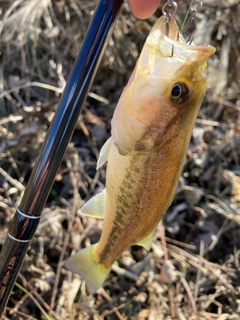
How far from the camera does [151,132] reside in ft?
4.81

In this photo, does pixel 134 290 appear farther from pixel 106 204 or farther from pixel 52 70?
pixel 52 70

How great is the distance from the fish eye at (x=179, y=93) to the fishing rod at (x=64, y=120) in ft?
0.92

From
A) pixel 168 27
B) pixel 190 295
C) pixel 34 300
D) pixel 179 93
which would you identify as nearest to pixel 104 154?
pixel 179 93

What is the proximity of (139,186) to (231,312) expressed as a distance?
1369mm

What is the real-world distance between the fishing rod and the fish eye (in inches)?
11.0

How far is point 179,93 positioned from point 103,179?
5.36 ft

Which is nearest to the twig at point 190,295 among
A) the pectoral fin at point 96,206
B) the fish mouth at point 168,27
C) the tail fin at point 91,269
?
the tail fin at point 91,269

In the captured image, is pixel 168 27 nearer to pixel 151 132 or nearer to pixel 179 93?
pixel 179 93

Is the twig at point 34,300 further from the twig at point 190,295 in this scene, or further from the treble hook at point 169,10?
the treble hook at point 169,10

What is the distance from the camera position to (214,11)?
12.4 feet

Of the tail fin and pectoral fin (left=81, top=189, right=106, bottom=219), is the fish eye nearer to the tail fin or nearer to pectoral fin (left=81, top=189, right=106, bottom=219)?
pectoral fin (left=81, top=189, right=106, bottom=219)

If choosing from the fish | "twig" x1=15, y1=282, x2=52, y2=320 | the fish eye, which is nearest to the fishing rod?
the fish

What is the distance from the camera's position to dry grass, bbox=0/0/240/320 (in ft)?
8.07

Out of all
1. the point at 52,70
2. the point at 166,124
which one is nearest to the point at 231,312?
the point at 166,124
